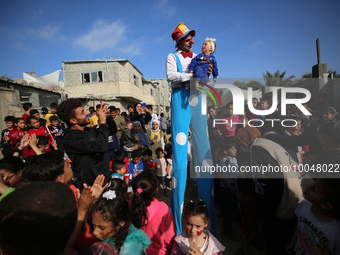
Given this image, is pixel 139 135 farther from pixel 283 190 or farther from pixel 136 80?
pixel 136 80

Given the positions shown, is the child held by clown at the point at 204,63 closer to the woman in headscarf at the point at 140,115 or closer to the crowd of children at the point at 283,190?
the crowd of children at the point at 283,190

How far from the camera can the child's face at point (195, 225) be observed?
1535mm

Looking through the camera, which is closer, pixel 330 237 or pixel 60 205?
pixel 60 205

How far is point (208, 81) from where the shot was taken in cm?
202

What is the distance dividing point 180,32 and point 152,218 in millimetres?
1975

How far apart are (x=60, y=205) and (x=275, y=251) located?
2.05m

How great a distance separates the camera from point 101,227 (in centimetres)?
142

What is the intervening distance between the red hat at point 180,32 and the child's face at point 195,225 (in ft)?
6.12

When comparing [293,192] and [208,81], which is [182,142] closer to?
[208,81]

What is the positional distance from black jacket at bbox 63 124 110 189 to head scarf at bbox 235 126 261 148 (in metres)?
1.69

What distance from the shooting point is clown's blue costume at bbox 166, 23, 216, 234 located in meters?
2.03

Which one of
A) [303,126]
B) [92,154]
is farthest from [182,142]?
[303,126]

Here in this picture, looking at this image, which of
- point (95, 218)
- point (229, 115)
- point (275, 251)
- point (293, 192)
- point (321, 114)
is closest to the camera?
point (95, 218)
